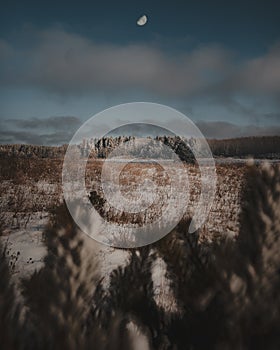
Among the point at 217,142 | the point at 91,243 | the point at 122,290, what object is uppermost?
the point at 217,142

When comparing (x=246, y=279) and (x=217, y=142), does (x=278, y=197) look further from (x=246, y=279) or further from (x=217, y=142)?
(x=217, y=142)

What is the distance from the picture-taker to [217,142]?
89.8 metres

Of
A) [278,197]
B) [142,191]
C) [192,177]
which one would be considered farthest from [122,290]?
[192,177]

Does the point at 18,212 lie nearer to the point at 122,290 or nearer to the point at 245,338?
the point at 122,290

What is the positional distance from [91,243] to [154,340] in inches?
25.2

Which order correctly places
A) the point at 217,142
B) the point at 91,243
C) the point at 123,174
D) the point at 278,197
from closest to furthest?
the point at 91,243 < the point at 278,197 < the point at 123,174 < the point at 217,142

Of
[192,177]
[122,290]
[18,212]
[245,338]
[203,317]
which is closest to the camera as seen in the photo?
[245,338]

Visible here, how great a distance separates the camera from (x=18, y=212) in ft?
26.0

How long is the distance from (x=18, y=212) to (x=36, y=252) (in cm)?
370

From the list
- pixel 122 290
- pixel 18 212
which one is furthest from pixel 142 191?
pixel 122 290

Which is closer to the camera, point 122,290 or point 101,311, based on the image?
point 101,311

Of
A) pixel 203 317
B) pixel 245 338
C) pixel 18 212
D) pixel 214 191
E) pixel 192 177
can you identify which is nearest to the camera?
pixel 245 338

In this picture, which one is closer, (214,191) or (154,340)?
(154,340)

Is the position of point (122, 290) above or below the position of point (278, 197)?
below
